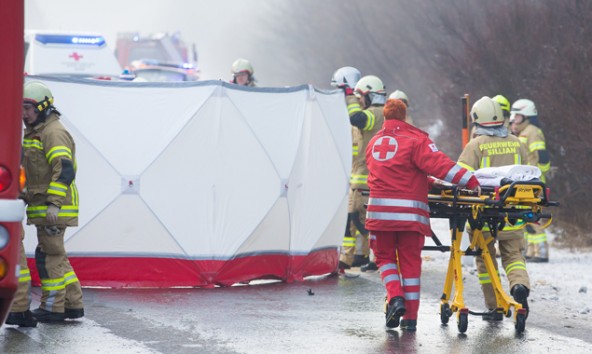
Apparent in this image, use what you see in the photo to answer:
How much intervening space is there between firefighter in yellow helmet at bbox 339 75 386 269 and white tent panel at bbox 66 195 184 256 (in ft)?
8.80

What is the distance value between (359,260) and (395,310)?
193 inches

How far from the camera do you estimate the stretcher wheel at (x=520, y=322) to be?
32.9 feet

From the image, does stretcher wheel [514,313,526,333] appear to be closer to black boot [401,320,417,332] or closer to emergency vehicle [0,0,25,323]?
black boot [401,320,417,332]

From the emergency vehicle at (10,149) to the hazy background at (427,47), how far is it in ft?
39.8

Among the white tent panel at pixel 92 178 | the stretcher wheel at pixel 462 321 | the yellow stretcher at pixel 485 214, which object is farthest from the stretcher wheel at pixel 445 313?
the white tent panel at pixel 92 178

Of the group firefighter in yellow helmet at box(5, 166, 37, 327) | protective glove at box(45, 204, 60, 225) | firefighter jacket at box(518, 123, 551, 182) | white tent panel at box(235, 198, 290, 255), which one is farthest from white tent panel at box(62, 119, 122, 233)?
firefighter jacket at box(518, 123, 551, 182)

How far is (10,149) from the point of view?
6.39 metres

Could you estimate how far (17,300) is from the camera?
9625 mm

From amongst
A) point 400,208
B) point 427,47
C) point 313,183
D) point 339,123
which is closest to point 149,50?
point 427,47

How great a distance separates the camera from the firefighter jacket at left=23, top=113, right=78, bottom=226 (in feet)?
32.2

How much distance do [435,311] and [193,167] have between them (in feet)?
9.14

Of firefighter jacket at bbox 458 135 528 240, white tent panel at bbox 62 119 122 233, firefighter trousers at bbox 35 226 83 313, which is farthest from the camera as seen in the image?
white tent panel at bbox 62 119 122 233

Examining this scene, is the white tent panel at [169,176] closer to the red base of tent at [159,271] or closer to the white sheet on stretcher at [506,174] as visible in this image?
the red base of tent at [159,271]

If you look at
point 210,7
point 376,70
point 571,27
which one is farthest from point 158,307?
point 210,7
